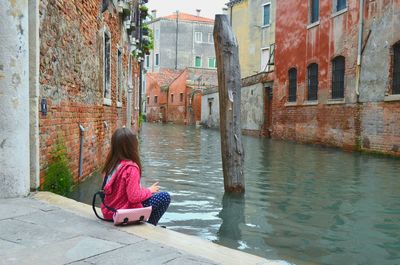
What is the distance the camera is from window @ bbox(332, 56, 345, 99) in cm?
1499

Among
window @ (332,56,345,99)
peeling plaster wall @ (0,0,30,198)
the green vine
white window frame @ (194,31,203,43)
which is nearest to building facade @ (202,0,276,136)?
window @ (332,56,345,99)

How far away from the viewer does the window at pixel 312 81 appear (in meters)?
16.8

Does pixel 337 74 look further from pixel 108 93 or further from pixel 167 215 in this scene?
pixel 167 215

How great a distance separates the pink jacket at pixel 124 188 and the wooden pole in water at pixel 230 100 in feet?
10.1

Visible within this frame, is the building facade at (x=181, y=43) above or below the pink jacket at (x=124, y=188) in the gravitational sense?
above

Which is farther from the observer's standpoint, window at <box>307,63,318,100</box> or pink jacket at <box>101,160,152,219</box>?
window at <box>307,63,318,100</box>

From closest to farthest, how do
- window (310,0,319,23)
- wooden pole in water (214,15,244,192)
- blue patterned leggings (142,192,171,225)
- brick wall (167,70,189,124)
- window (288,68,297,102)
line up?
1. blue patterned leggings (142,192,171,225)
2. wooden pole in water (214,15,244,192)
3. window (310,0,319,23)
4. window (288,68,297,102)
5. brick wall (167,70,189,124)

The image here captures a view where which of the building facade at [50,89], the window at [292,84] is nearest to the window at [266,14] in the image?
the window at [292,84]

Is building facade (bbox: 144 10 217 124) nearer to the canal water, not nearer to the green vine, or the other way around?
the canal water

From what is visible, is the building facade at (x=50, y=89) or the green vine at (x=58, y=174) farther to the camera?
the green vine at (x=58, y=174)

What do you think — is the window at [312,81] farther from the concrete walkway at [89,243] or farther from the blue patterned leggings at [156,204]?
the concrete walkway at [89,243]

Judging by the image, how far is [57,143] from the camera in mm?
5477

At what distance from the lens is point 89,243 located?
117 inches

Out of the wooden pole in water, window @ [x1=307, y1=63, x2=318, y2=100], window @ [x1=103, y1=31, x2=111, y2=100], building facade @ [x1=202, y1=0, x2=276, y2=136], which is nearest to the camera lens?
the wooden pole in water
